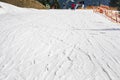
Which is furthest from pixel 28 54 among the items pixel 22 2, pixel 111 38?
pixel 22 2

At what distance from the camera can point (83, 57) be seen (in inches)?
449

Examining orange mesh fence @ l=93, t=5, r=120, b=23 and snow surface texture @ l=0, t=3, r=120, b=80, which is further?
orange mesh fence @ l=93, t=5, r=120, b=23

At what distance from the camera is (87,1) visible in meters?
86.9

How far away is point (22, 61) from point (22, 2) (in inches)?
1165

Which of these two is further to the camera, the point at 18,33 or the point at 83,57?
the point at 18,33

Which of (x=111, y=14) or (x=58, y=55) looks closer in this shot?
(x=58, y=55)

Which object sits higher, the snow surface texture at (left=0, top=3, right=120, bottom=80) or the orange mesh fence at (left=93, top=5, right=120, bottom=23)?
the snow surface texture at (left=0, top=3, right=120, bottom=80)

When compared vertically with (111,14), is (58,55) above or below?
above

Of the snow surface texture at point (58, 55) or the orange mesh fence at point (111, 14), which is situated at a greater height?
the snow surface texture at point (58, 55)

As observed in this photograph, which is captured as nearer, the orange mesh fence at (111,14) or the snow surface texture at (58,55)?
the snow surface texture at (58,55)

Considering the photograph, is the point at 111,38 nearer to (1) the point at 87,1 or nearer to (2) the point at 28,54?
(2) the point at 28,54

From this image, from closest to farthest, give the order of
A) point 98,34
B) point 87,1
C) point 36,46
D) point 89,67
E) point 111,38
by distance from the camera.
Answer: point 89,67, point 36,46, point 111,38, point 98,34, point 87,1

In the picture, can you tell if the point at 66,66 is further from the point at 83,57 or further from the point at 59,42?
the point at 59,42

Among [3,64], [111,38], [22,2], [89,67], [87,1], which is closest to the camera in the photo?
[89,67]
